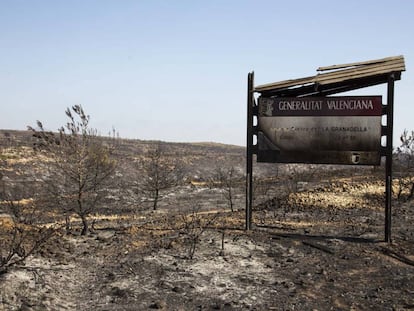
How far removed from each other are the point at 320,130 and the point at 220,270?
15.4ft

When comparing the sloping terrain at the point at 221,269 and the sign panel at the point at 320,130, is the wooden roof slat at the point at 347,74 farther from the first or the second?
the sloping terrain at the point at 221,269

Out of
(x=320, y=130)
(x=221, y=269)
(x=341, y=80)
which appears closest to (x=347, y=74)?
(x=341, y=80)

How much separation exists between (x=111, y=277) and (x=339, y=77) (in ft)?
23.4

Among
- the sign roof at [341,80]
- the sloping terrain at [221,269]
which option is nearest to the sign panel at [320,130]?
the sign roof at [341,80]

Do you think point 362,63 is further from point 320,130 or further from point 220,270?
point 220,270

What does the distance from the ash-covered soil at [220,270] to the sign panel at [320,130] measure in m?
2.15

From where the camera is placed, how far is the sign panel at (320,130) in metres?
9.80

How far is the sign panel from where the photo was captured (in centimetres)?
980

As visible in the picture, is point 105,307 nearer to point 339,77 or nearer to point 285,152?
point 285,152

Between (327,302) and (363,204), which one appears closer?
(327,302)

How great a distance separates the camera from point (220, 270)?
304 inches

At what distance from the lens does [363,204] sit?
16.9 metres

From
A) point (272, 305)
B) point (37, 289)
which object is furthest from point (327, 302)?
point (37, 289)

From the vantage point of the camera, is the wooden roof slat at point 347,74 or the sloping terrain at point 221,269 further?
the wooden roof slat at point 347,74
